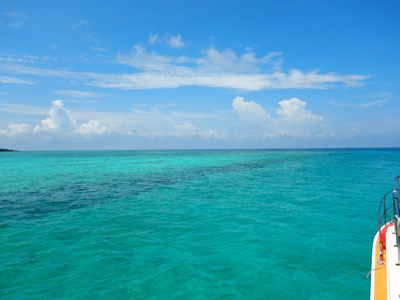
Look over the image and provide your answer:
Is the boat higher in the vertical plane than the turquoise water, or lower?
higher

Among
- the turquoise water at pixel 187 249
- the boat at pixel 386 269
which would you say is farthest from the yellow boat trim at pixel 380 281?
the turquoise water at pixel 187 249

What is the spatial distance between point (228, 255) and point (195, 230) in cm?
290

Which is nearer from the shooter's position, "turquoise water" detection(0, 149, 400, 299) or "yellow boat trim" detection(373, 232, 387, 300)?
"yellow boat trim" detection(373, 232, 387, 300)

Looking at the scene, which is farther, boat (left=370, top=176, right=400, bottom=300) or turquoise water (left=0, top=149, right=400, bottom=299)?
turquoise water (left=0, top=149, right=400, bottom=299)

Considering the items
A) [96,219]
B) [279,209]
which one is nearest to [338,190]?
[279,209]

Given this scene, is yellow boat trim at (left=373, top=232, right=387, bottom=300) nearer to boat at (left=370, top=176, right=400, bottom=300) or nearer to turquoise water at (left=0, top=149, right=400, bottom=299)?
boat at (left=370, top=176, right=400, bottom=300)

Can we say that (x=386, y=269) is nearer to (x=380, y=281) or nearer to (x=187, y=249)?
(x=380, y=281)

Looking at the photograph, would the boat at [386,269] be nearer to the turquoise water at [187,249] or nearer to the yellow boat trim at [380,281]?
the yellow boat trim at [380,281]

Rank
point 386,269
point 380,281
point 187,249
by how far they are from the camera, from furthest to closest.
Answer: point 187,249 < point 386,269 < point 380,281

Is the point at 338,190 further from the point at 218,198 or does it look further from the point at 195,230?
the point at 195,230

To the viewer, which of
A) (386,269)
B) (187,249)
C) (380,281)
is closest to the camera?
(380,281)

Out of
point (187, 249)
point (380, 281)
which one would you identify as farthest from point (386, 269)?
point (187, 249)

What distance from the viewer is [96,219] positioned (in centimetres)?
1348

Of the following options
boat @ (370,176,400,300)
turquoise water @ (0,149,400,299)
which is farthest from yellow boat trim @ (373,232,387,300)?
turquoise water @ (0,149,400,299)
